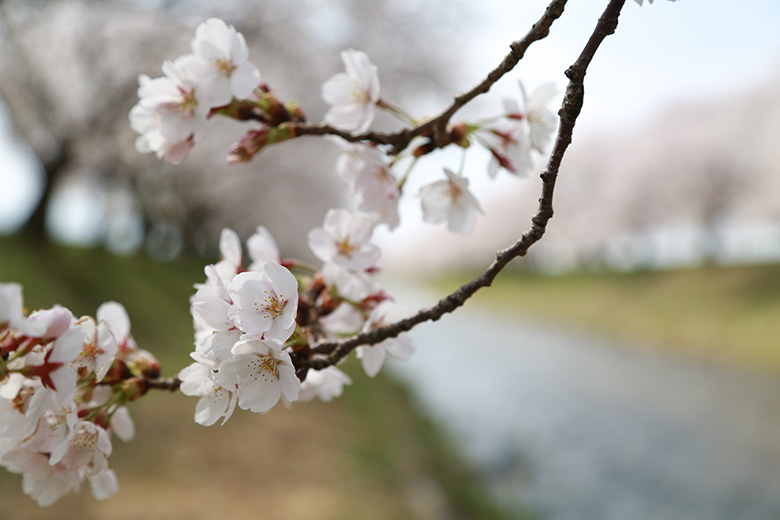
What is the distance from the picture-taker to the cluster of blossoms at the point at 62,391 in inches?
19.1

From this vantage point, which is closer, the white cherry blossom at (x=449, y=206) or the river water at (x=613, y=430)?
the white cherry blossom at (x=449, y=206)

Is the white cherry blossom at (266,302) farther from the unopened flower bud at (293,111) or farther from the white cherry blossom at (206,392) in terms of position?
the unopened flower bud at (293,111)

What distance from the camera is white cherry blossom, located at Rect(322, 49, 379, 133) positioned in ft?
2.37

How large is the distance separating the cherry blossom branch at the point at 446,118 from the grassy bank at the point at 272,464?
2.86m

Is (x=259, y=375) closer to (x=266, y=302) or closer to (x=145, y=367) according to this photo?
(x=266, y=302)

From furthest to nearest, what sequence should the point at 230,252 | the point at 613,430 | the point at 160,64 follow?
the point at 160,64, the point at 613,430, the point at 230,252

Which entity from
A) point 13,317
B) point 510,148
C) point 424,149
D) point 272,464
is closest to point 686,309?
point 272,464

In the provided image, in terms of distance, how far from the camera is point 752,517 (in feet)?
13.6

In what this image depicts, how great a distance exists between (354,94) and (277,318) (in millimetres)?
370

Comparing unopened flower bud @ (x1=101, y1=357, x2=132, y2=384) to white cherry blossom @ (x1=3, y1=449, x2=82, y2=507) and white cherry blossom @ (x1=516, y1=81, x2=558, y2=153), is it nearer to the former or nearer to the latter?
white cherry blossom @ (x1=3, y1=449, x2=82, y2=507)

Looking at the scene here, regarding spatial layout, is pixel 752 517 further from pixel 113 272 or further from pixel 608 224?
pixel 608 224

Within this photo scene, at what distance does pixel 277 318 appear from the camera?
1.60ft

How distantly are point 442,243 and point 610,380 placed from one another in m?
27.8

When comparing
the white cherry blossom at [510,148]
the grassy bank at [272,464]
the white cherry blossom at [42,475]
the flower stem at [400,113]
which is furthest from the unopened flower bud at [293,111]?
the grassy bank at [272,464]
